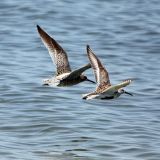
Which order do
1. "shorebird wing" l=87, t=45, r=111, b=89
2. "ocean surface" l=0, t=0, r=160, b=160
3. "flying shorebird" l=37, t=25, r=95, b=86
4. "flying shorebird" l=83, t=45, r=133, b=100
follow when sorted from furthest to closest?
"ocean surface" l=0, t=0, r=160, b=160
"flying shorebird" l=37, t=25, r=95, b=86
"shorebird wing" l=87, t=45, r=111, b=89
"flying shorebird" l=83, t=45, r=133, b=100

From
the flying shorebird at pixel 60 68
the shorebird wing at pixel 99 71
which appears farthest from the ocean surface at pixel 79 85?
the shorebird wing at pixel 99 71

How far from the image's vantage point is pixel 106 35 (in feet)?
92.4

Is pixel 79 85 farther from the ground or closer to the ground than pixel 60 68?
closer to the ground

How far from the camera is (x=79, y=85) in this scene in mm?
21656

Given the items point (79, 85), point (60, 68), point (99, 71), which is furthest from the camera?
point (79, 85)

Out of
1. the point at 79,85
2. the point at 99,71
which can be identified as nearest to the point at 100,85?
the point at 99,71

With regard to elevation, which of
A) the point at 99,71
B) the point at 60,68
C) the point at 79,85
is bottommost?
the point at 79,85

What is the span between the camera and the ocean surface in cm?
1625

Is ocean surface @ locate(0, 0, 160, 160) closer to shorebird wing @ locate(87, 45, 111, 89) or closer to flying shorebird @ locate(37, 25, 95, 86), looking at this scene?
flying shorebird @ locate(37, 25, 95, 86)

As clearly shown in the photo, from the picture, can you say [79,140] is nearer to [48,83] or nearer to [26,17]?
[48,83]

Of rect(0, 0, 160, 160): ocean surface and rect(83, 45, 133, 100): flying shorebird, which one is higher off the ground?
rect(83, 45, 133, 100): flying shorebird

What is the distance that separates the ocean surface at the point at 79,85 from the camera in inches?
640

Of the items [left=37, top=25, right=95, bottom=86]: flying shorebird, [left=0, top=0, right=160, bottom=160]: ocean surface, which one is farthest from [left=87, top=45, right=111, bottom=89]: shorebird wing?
[left=0, top=0, right=160, bottom=160]: ocean surface

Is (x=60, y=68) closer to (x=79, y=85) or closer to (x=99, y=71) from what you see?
(x=99, y=71)
